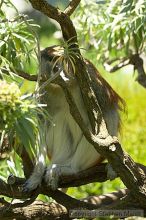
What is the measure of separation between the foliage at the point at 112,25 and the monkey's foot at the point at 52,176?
0.81m

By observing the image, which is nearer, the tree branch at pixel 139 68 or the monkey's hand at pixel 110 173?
the monkey's hand at pixel 110 173

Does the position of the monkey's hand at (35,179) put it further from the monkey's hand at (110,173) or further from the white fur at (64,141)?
the monkey's hand at (110,173)

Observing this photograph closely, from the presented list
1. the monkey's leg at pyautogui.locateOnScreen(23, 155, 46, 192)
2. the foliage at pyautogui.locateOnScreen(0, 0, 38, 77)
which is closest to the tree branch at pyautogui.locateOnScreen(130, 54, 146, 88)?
the monkey's leg at pyautogui.locateOnScreen(23, 155, 46, 192)

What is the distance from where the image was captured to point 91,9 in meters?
4.44

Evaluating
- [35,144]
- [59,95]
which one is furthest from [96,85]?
[35,144]

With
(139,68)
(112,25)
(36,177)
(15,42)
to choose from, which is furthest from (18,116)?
(139,68)

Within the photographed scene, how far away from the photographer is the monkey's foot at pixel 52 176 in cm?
381

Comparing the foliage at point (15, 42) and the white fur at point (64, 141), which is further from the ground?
the foliage at point (15, 42)

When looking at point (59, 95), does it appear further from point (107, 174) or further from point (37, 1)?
point (37, 1)

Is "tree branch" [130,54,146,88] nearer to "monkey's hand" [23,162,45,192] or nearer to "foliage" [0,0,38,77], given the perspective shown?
"monkey's hand" [23,162,45,192]

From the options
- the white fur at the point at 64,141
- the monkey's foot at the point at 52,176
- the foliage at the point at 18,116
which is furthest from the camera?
the white fur at the point at 64,141

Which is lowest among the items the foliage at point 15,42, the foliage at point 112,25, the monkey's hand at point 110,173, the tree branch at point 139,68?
the monkey's hand at point 110,173

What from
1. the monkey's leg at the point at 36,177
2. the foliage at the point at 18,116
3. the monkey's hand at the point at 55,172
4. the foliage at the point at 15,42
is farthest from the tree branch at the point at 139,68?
the foliage at the point at 18,116

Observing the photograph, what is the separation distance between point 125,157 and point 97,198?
2.53 feet
